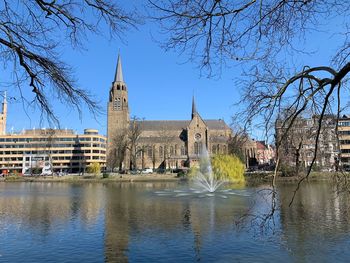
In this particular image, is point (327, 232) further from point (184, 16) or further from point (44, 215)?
point (44, 215)

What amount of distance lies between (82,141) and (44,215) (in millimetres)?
110749

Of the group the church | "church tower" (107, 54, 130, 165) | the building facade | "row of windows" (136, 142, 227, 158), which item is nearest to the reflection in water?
the church

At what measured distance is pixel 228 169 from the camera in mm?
40250

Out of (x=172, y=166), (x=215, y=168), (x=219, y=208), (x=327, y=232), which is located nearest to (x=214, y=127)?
(x=172, y=166)

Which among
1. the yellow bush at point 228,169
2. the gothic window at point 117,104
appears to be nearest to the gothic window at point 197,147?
the gothic window at point 117,104

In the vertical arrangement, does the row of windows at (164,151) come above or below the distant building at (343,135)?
above

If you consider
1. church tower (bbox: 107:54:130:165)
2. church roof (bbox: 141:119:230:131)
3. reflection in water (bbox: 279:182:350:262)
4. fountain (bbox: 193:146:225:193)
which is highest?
church tower (bbox: 107:54:130:165)

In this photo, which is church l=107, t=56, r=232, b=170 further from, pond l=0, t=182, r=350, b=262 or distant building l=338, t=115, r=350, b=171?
distant building l=338, t=115, r=350, b=171

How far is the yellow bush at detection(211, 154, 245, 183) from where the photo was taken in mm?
40156

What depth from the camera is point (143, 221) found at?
17.1m

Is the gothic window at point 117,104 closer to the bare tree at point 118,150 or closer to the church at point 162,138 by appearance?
the church at point 162,138

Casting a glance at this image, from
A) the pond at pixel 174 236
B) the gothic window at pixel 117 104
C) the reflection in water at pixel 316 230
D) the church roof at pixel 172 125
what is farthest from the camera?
the church roof at pixel 172 125

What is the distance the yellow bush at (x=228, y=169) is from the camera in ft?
132

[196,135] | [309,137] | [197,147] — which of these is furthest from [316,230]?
[196,135]
